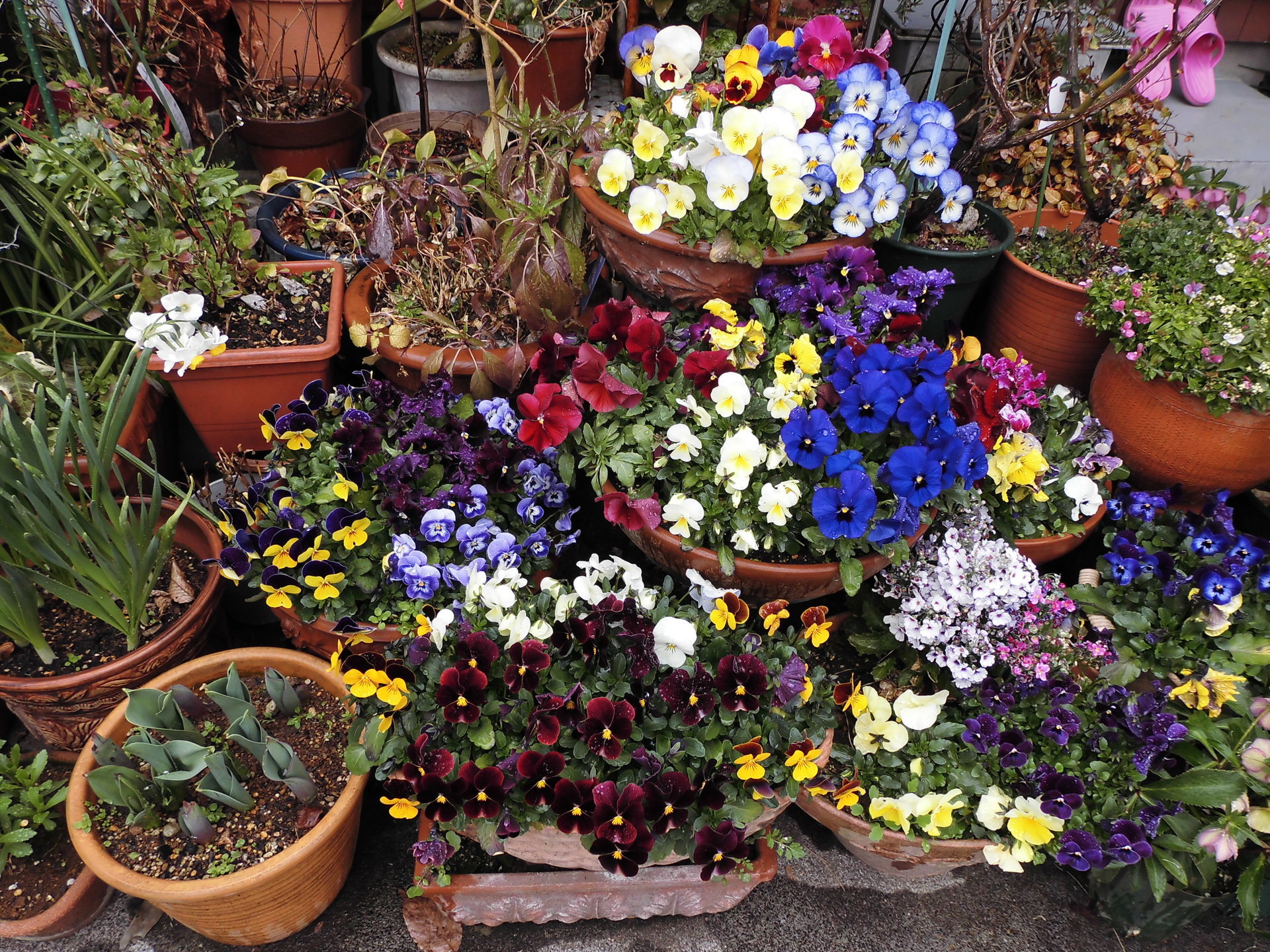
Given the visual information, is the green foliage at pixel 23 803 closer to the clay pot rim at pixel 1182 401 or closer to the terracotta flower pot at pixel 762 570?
the terracotta flower pot at pixel 762 570

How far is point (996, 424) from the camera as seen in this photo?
1.87m

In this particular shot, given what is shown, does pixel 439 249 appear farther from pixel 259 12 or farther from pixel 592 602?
pixel 259 12

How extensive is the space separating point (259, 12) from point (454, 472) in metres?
2.22

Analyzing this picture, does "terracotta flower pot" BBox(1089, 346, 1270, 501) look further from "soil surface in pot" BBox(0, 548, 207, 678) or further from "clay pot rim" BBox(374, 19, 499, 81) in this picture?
"soil surface in pot" BBox(0, 548, 207, 678)

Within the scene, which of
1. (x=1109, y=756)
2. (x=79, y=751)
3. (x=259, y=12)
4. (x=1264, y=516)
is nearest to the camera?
(x=1109, y=756)

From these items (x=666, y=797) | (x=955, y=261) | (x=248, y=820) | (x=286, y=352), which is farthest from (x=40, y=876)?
(x=955, y=261)

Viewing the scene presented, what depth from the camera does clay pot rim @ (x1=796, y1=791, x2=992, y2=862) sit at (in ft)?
5.74

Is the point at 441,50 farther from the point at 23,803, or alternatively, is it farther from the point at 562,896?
the point at 562,896

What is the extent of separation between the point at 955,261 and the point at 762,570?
1.08m

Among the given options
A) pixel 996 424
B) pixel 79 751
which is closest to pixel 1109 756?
pixel 996 424

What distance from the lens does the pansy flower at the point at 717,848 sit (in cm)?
147

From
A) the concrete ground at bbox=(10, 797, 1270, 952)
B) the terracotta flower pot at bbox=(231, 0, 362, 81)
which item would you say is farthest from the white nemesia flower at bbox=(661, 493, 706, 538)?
the terracotta flower pot at bbox=(231, 0, 362, 81)

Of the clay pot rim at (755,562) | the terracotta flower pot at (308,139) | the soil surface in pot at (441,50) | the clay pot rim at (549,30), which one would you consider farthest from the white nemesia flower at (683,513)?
the soil surface in pot at (441,50)

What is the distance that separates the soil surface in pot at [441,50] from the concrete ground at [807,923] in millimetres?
2586
